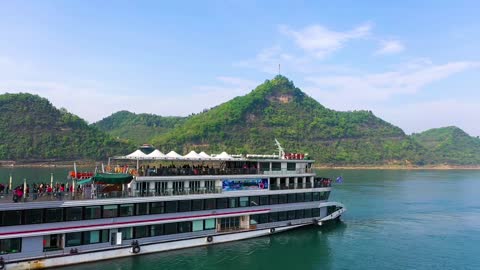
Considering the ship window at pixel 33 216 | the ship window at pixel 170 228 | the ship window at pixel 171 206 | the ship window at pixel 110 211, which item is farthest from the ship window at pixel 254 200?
the ship window at pixel 33 216

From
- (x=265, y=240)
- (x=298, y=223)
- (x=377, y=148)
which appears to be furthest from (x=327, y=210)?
(x=377, y=148)

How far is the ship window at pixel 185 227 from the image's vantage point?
29.9 metres

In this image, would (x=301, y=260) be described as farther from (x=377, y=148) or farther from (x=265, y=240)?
(x=377, y=148)

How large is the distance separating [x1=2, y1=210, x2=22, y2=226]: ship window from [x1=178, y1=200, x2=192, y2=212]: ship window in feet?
33.6

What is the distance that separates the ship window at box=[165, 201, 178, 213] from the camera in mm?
29266

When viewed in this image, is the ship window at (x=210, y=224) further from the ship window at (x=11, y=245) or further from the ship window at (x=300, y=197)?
the ship window at (x=11, y=245)

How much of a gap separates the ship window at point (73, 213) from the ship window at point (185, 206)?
687cm

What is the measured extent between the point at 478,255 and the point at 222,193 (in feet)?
69.3

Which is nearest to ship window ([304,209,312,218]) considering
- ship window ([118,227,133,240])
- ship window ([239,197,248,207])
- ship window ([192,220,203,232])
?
ship window ([239,197,248,207])

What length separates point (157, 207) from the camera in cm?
2884

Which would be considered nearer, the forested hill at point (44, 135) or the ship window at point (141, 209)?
the ship window at point (141, 209)

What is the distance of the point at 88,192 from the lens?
87.7 ft

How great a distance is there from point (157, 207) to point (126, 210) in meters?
2.22

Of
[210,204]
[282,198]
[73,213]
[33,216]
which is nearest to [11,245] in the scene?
[33,216]
